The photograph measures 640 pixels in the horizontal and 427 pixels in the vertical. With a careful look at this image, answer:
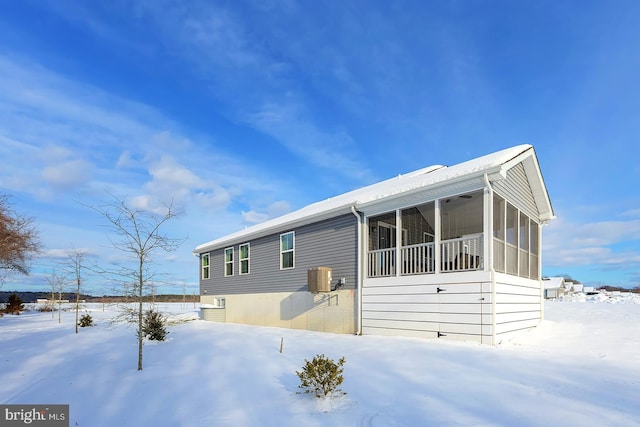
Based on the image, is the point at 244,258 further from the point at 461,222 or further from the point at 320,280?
the point at 461,222

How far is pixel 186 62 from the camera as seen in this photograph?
12258 mm

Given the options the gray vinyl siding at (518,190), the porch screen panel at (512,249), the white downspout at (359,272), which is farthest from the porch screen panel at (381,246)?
the gray vinyl siding at (518,190)

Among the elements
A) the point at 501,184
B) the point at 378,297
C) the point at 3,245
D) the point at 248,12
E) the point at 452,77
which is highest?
the point at 248,12

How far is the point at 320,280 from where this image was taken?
11031mm

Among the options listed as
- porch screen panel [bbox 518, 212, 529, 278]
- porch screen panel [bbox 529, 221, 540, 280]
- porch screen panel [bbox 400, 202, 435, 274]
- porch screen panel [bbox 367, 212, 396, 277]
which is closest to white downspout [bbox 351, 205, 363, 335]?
porch screen panel [bbox 367, 212, 396, 277]

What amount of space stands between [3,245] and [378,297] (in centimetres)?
1635

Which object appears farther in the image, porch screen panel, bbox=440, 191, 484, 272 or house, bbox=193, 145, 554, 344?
porch screen panel, bbox=440, 191, 484, 272

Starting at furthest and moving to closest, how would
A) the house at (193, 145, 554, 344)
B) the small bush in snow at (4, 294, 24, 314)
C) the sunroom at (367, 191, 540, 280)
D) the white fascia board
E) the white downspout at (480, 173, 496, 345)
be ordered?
the small bush in snow at (4, 294, 24, 314) → the white fascia board → the sunroom at (367, 191, 540, 280) → the house at (193, 145, 554, 344) → the white downspout at (480, 173, 496, 345)

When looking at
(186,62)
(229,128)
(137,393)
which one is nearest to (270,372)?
(137,393)

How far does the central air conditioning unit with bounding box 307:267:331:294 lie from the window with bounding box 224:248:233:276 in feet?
23.6

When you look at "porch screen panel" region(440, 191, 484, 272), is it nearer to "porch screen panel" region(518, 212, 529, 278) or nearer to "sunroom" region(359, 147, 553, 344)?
"sunroom" region(359, 147, 553, 344)

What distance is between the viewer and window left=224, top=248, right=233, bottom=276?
17.3 m

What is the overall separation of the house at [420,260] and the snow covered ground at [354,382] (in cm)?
89

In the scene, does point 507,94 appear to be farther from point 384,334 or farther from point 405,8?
point 384,334
